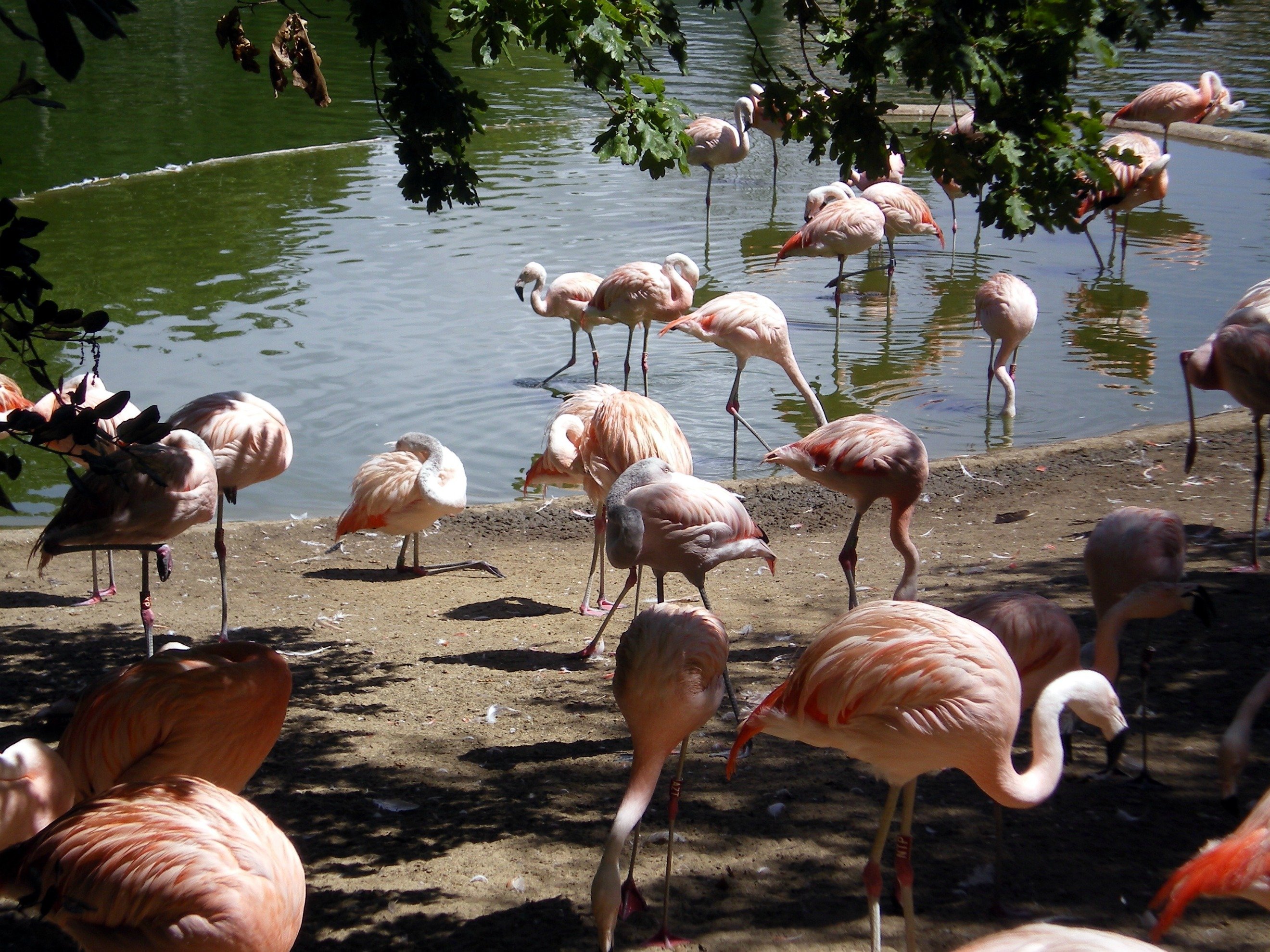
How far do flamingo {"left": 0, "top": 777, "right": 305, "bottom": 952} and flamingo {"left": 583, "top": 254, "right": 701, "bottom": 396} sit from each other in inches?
248

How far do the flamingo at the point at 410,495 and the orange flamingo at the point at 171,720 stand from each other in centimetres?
268

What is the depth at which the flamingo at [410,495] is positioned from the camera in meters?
5.92

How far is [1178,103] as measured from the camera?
14.4 meters

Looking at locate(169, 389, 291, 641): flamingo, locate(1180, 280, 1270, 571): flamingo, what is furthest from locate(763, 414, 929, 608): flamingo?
locate(169, 389, 291, 641): flamingo

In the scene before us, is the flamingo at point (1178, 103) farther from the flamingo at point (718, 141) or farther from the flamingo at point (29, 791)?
the flamingo at point (29, 791)

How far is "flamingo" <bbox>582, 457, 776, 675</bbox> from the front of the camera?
164 inches

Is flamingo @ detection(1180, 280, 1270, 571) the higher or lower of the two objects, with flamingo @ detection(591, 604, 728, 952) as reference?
higher

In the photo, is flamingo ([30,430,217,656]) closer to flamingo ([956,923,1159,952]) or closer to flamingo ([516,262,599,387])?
flamingo ([956,923,1159,952])

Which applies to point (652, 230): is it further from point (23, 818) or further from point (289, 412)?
point (23, 818)

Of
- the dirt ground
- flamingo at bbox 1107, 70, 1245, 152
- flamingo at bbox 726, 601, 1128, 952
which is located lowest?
the dirt ground

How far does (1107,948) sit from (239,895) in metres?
1.77

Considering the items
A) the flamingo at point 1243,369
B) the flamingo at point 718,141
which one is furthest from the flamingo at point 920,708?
the flamingo at point 718,141

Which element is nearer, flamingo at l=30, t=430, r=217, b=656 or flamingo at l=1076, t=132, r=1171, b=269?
flamingo at l=30, t=430, r=217, b=656

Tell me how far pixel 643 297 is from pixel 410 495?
3387 mm
